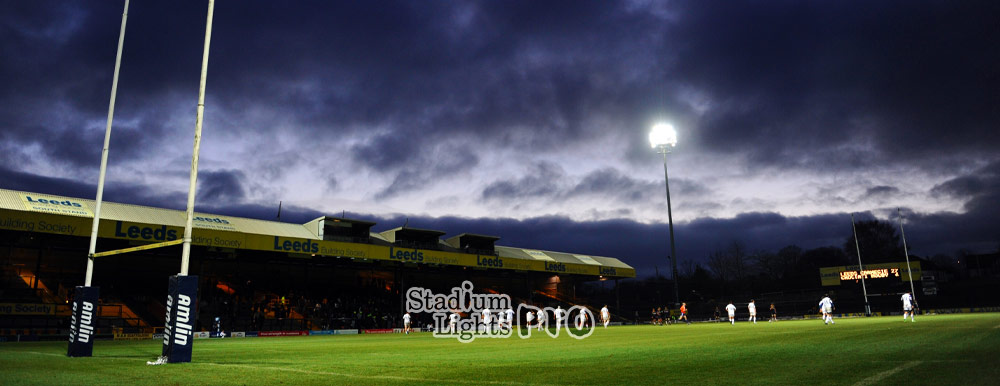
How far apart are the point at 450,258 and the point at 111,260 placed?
2242 centimetres

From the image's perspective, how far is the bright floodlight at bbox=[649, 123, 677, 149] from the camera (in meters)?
41.5

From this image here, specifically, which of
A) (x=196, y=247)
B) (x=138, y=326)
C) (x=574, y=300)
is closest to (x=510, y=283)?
(x=574, y=300)

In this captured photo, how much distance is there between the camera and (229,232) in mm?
31828

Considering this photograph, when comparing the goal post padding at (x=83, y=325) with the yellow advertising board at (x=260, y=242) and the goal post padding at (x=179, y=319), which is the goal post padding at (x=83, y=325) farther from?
the yellow advertising board at (x=260, y=242)

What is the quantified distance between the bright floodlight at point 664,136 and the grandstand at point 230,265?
13.9 m

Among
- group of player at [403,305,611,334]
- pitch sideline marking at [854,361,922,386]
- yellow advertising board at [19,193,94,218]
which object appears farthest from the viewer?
yellow advertising board at [19,193,94,218]

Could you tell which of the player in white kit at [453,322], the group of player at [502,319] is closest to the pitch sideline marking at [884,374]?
the group of player at [502,319]

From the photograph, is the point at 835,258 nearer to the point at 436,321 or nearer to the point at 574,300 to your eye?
the point at 574,300

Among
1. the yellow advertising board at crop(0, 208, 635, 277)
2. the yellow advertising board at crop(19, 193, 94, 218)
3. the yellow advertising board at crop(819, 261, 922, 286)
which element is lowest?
the yellow advertising board at crop(819, 261, 922, 286)

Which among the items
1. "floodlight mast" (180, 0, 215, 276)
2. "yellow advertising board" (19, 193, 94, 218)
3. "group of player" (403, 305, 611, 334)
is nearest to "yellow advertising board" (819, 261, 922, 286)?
"group of player" (403, 305, 611, 334)

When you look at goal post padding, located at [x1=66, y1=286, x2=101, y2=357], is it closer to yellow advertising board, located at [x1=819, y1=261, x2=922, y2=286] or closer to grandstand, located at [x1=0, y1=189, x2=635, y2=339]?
grandstand, located at [x1=0, y1=189, x2=635, y2=339]

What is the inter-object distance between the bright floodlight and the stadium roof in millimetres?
13888

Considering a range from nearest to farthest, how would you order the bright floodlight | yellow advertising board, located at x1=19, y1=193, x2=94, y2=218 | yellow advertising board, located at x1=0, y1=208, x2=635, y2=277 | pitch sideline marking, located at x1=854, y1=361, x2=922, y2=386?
pitch sideline marking, located at x1=854, y1=361, x2=922, y2=386 < yellow advertising board, located at x1=0, y1=208, x2=635, y2=277 < yellow advertising board, located at x1=19, y1=193, x2=94, y2=218 < the bright floodlight

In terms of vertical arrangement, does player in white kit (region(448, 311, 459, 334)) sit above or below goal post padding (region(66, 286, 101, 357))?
below
